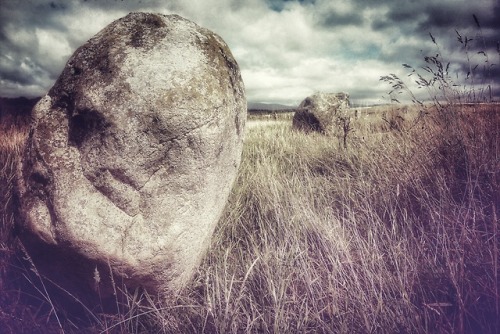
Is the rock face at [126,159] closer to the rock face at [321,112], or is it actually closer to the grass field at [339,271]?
the grass field at [339,271]

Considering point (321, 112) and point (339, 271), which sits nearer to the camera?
point (339, 271)

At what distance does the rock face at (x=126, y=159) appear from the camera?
155cm

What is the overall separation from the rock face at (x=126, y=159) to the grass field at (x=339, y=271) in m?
0.28

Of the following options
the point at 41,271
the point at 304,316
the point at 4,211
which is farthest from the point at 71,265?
the point at 304,316

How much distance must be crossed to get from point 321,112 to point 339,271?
21.7 feet

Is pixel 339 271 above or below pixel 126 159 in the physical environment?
below

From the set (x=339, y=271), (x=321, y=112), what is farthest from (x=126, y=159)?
(x=321, y=112)

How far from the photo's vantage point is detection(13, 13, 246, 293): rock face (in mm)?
1551

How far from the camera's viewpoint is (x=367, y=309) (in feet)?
4.93

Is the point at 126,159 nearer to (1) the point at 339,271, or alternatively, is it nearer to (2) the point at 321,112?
(1) the point at 339,271

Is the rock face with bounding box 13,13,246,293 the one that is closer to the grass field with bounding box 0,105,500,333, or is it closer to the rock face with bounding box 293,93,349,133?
the grass field with bounding box 0,105,500,333

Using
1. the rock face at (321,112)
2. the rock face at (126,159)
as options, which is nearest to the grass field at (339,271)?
the rock face at (126,159)

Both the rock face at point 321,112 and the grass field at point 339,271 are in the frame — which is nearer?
the grass field at point 339,271

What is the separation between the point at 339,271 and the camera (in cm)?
167
